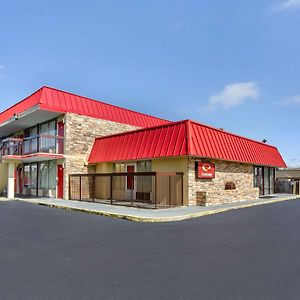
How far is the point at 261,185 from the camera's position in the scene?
2666 centimetres

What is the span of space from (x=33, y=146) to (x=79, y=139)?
3.86 meters

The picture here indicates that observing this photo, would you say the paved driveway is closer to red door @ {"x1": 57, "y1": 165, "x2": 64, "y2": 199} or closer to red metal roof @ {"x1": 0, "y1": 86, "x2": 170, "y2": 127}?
red door @ {"x1": 57, "y1": 165, "x2": 64, "y2": 199}

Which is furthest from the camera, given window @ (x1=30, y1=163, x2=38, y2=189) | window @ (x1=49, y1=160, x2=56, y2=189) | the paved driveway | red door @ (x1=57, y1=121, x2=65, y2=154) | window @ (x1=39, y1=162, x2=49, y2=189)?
window @ (x1=30, y1=163, x2=38, y2=189)

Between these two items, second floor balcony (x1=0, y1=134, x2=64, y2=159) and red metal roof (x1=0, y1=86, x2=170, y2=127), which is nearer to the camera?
red metal roof (x1=0, y1=86, x2=170, y2=127)

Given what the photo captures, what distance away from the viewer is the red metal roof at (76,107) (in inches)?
858

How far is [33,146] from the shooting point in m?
23.4

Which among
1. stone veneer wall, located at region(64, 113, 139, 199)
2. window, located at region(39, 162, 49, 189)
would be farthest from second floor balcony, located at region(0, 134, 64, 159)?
window, located at region(39, 162, 49, 189)

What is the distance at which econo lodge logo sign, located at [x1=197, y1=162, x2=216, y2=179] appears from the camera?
1736cm

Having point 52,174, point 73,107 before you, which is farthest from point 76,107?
point 52,174

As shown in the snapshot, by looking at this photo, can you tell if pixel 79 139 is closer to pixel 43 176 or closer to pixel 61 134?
pixel 61 134

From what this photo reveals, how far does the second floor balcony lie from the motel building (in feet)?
0.24

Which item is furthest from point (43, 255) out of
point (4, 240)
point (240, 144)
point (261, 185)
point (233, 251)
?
point (261, 185)

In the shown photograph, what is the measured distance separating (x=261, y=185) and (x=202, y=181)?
37.3ft

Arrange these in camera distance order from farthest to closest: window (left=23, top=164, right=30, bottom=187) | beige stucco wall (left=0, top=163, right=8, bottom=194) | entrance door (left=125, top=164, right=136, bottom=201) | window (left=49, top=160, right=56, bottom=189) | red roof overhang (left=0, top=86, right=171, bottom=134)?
window (left=23, top=164, right=30, bottom=187), beige stucco wall (left=0, top=163, right=8, bottom=194), window (left=49, top=160, right=56, bottom=189), red roof overhang (left=0, top=86, right=171, bottom=134), entrance door (left=125, top=164, right=136, bottom=201)
